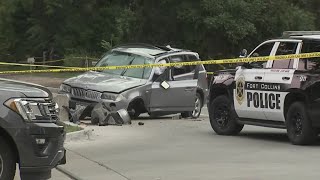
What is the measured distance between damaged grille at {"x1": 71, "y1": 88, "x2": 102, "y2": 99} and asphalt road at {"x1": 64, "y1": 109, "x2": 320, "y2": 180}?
4.09 ft

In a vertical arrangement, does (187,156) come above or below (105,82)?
below

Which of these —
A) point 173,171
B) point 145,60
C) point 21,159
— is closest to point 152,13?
point 145,60

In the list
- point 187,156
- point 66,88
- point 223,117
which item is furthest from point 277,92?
point 66,88

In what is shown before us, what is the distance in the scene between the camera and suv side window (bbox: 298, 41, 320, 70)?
11148 millimetres

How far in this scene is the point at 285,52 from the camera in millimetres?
11953

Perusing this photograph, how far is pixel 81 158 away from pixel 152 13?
2333 centimetres

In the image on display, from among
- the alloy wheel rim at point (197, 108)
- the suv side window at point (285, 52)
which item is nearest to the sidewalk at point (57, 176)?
the suv side window at point (285, 52)

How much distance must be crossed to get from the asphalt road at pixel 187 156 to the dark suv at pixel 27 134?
170cm

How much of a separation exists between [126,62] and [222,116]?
14.0ft

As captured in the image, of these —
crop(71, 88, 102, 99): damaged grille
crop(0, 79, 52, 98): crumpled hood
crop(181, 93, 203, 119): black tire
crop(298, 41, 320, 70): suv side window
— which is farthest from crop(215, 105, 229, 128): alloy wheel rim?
crop(0, 79, 52, 98): crumpled hood

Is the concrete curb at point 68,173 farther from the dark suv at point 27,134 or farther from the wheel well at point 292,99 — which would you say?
the wheel well at point 292,99

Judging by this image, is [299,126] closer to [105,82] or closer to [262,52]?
[262,52]

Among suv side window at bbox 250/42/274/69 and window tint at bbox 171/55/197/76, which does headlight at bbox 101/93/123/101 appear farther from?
suv side window at bbox 250/42/274/69

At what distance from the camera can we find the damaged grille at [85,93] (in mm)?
15469
